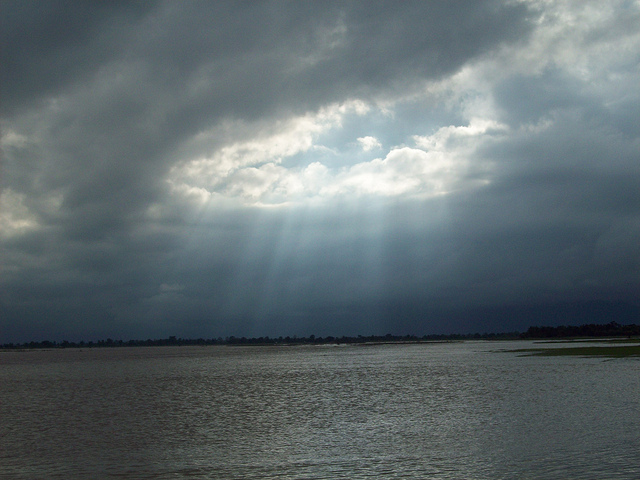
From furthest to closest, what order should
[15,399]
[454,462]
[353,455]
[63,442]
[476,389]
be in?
1. [15,399]
2. [476,389]
3. [63,442]
4. [353,455]
5. [454,462]

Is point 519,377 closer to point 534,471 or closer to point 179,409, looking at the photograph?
point 179,409

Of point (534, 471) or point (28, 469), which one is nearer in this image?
point (534, 471)

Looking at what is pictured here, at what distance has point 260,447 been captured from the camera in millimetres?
26562

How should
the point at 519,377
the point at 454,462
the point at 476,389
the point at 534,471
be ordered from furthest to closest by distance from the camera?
the point at 519,377 < the point at 476,389 < the point at 454,462 < the point at 534,471

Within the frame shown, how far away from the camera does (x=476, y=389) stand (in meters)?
48.5

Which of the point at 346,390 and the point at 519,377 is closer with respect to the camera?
the point at 346,390

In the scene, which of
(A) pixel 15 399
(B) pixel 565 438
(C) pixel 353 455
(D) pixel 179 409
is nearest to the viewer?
(C) pixel 353 455

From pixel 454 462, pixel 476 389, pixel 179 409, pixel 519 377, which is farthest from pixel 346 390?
pixel 454 462

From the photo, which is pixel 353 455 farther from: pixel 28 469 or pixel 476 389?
pixel 476 389

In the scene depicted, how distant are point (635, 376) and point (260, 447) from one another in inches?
1703

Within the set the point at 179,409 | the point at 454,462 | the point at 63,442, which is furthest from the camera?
the point at 179,409

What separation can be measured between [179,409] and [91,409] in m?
7.67

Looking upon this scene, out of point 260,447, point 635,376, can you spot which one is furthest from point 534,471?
point 635,376

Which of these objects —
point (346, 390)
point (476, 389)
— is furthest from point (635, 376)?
point (346, 390)
